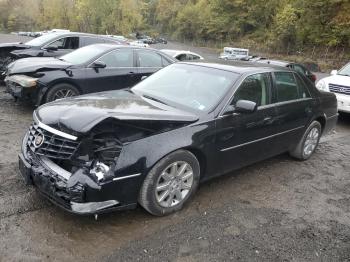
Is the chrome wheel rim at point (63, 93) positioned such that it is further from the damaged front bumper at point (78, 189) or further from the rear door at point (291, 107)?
the rear door at point (291, 107)

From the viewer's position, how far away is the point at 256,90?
16.5 ft

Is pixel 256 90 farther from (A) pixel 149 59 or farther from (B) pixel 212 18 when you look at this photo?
(B) pixel 212 18

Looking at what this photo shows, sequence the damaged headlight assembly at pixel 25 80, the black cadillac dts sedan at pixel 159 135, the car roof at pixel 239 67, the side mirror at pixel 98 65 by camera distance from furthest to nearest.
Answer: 1. the side mirror at pixel 98 65
2. the damaged headlight assembly at pixel 25 80
3. the car roof at pixel 239 67
4. the black cadillac dts sedan at pixel 159 135

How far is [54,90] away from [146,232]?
4.49 meters

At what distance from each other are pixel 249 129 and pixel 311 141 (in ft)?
6.66

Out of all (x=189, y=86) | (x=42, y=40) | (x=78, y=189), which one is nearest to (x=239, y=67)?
(x=189, y=86)

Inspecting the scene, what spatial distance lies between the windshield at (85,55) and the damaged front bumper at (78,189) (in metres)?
4.48

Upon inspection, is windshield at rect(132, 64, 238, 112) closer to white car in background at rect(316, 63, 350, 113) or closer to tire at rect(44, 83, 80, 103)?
tire at rect(44, 83, 80, 103)

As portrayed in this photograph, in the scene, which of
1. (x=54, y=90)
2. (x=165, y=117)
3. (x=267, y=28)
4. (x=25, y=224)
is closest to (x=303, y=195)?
(x=165, y=117)

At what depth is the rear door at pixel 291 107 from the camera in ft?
17.6

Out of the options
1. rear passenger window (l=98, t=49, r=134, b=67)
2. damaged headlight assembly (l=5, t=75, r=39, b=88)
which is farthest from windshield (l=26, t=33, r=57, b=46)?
damaged headlight assembly (l=5, t=75, r=39, b=88)

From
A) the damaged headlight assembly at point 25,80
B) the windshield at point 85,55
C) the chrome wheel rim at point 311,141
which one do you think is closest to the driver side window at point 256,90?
the chrome wheel rim at point 311,141

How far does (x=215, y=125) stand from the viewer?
4352mm

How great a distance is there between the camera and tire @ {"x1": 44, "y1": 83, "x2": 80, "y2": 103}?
7321mm
